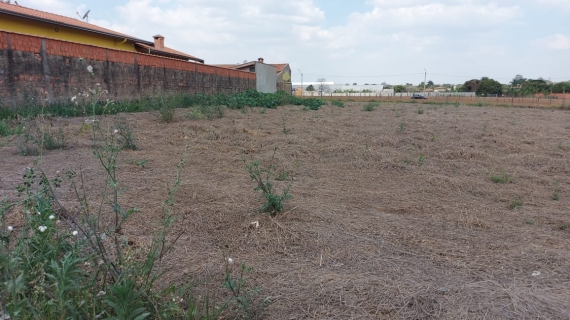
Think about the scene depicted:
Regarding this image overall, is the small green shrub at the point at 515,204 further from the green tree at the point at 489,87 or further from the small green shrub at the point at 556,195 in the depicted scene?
the green tree at the point at 489,87

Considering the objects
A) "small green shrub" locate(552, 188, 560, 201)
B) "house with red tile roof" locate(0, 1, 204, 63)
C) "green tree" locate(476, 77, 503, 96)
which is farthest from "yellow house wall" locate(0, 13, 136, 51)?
"green tree" locate(476, 77, 503, 96)

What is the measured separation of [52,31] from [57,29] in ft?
1.16

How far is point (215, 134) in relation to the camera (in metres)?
7.77

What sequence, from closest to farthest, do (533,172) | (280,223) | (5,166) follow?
(280,223) → (5,166) → (533,172)

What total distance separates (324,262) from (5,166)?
447 centimetres

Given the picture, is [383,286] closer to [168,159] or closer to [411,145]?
[168,159]

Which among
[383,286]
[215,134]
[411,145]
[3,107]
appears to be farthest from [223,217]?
[3,107]

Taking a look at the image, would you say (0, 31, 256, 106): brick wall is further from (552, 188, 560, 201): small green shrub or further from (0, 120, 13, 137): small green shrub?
(552, 188, 560, 201): small green shrub

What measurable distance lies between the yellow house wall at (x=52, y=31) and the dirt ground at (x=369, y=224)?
11.9 m

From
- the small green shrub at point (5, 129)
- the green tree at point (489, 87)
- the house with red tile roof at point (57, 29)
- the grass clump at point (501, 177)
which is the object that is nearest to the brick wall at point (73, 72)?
the small green shrub at point (5, 129)

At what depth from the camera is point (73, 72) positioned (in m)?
11.4

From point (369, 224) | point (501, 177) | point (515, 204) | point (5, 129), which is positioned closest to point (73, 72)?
point (5, 129)

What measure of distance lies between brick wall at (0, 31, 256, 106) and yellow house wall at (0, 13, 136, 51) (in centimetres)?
514

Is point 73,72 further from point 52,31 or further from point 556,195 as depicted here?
point 556,195
